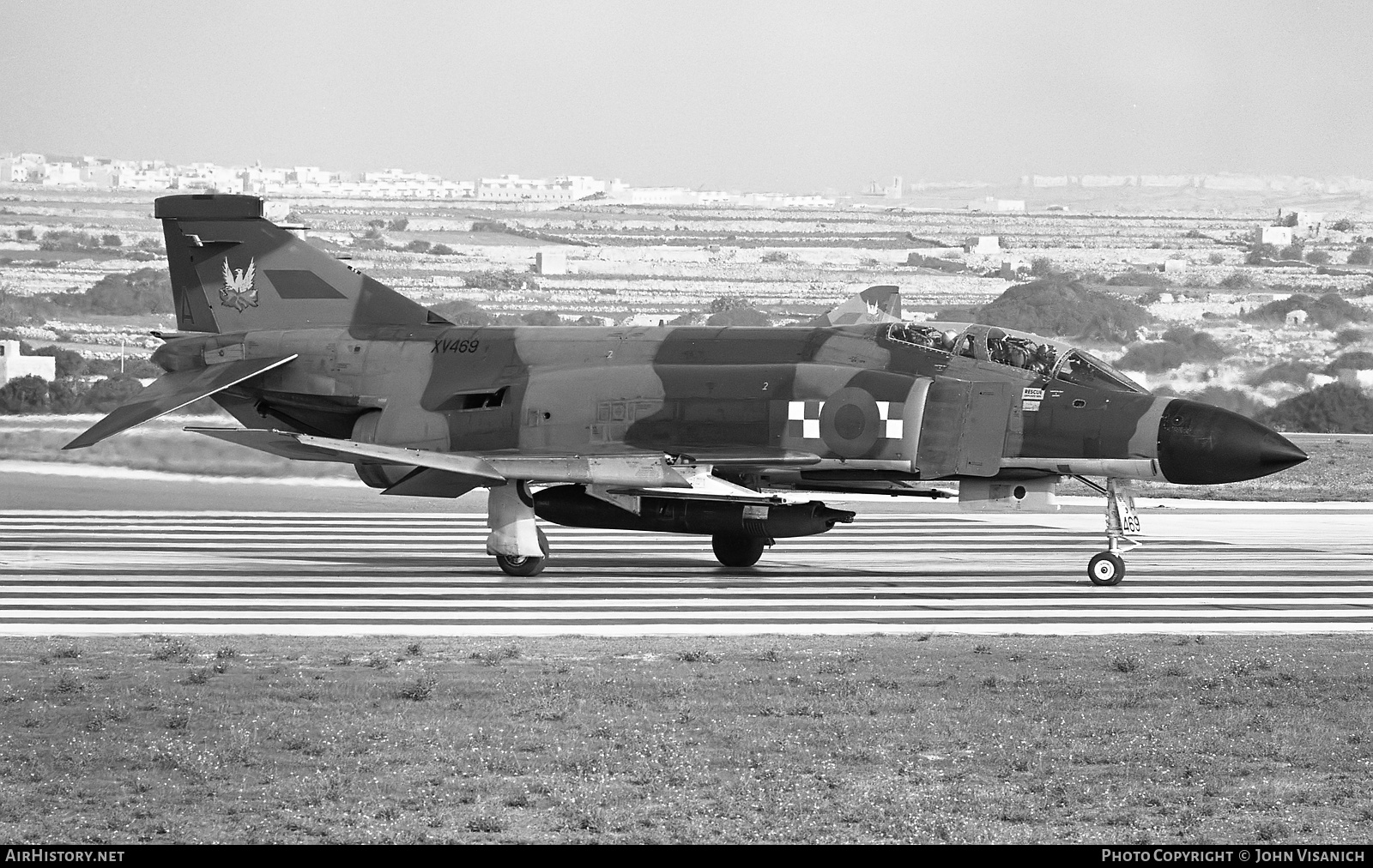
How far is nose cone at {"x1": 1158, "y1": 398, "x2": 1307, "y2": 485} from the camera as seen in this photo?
1560cm

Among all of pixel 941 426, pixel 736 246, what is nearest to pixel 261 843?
pixel 941 426

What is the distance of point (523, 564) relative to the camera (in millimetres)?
17312

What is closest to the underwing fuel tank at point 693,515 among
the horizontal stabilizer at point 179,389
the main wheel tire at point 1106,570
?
the main wheel tire at point 1106,570

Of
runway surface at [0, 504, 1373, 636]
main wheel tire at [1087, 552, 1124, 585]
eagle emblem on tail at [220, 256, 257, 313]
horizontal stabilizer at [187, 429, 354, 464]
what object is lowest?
runway surface at [0, 504, 1373, 636]

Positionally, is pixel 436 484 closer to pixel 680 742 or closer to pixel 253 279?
pixel 253 279

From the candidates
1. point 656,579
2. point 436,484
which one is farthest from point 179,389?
point 656,579

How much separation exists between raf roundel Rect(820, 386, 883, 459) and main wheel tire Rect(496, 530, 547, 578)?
10.5ft

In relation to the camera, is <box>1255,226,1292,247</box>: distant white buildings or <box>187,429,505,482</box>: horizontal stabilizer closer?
<box>187,429,505,482</box>: horizontal stabilizer

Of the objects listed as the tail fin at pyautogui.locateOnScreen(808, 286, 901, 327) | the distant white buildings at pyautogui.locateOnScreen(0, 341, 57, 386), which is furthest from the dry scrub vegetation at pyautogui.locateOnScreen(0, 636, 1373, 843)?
the distant white buildings at pyautogui.locateOnScreen(0, 341, 57, 386)

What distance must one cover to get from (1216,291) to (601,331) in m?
82.0

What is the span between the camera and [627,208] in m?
162

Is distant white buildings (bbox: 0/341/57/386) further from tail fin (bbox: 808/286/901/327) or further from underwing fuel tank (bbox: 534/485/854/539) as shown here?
underwing fuel tank (bbox: 534/485/854/539)

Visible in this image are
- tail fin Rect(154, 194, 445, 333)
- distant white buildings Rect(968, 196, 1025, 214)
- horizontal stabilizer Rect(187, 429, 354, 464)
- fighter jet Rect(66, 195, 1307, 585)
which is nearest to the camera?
fighter jet Rect(66, 195, 1307, 585)

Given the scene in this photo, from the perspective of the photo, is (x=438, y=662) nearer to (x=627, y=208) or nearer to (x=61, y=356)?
(x=61, y=356)
